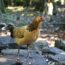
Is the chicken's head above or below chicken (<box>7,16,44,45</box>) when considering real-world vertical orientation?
above

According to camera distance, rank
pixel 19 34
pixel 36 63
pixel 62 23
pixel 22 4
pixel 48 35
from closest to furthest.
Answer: pixel 36 63 → pixel 19 34 → pixel 48 35 → pixel 62 23 → pixel 22 4

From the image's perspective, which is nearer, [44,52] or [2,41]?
[44,52]

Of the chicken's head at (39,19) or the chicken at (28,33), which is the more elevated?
the chicken's head at (39,19)

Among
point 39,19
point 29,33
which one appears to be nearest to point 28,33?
point 29,33

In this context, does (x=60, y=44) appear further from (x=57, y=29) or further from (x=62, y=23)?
(x=62, y=23)

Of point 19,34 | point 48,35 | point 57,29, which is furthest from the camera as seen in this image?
point 57,29

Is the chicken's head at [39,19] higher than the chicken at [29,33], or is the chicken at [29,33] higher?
the chicken's head at [39,19]

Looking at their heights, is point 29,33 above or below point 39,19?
below

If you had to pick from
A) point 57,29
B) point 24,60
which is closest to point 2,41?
point 24,60

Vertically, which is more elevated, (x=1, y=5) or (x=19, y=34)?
(x=19, y=34)

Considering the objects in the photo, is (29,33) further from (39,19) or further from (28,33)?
(39,19)

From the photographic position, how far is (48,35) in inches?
424

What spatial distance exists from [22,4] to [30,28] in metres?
20.1

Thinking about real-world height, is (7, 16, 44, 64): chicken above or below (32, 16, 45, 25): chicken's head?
below
